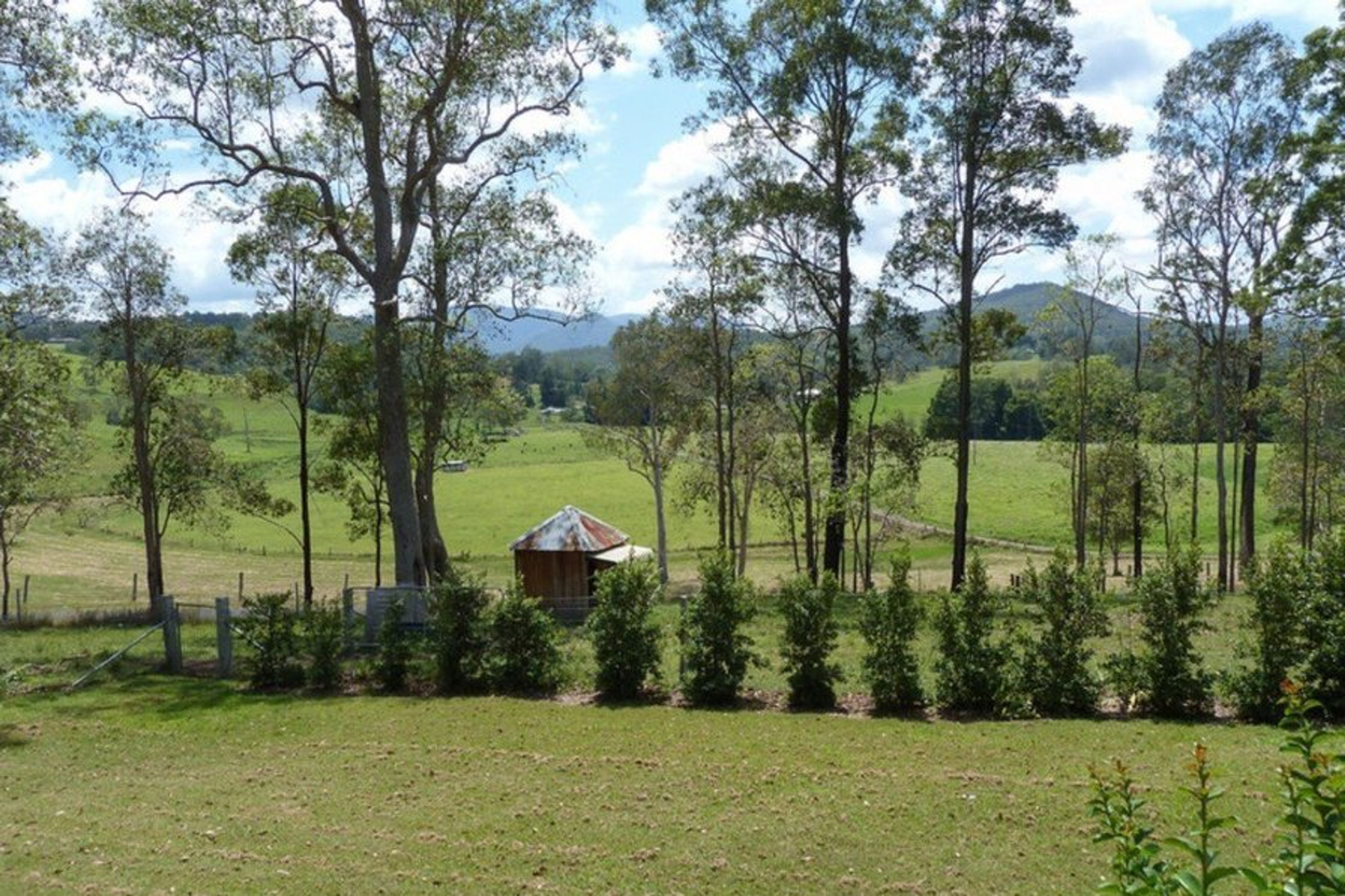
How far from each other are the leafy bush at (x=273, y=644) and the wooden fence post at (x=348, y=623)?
0.85 metres

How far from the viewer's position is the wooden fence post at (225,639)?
17.0 m

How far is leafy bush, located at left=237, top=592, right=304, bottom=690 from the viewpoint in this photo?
16375mm

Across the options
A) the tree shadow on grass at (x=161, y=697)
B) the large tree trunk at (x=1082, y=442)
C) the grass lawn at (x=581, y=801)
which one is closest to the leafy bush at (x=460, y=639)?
the grass lawn at (x=581, y=801)

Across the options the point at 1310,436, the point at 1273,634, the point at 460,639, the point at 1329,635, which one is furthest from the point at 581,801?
the point at 1310,436

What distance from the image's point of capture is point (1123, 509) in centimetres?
4975

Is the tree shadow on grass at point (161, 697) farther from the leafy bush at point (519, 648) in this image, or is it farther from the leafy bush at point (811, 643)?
the leafy bush at point (811, 643)

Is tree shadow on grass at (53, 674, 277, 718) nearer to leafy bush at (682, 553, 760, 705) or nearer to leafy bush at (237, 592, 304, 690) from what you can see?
leafy bush at (237, 592, 304, 690)

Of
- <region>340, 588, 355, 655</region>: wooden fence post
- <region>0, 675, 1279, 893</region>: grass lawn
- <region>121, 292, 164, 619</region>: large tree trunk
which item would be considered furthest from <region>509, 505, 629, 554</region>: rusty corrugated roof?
<region>0, 675, 1279, 893</region>: grass lawn

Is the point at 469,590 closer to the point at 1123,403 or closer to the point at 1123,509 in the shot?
the point at 1123,403

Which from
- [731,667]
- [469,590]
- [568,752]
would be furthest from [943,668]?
[469,590]

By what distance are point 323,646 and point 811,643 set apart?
26.1 feet

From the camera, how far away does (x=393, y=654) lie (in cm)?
1589

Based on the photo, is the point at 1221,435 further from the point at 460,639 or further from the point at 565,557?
the point at 460,639

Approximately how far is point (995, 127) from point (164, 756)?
933 inches
